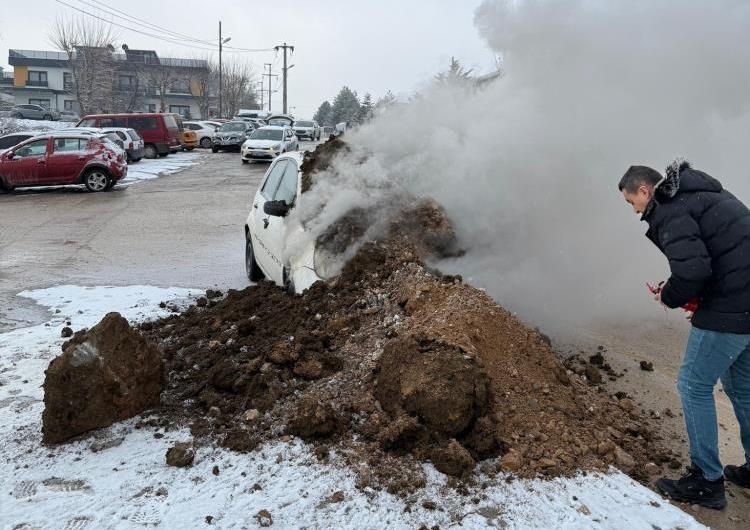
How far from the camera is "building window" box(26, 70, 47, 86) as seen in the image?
6881cm

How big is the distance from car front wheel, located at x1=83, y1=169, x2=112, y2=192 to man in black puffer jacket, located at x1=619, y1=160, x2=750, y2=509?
16.5 m

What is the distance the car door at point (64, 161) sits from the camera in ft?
53.6

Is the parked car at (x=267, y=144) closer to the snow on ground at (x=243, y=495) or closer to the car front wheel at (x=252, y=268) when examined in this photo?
the car front wheel at (x=252, y=268)

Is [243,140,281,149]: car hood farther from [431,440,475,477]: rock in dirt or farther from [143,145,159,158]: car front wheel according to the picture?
[431,440,475,477]: rock in dirt

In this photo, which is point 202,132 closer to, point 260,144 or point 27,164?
point 260,144

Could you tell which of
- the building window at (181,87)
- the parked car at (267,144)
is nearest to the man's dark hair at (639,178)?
the parked car at (267,144)

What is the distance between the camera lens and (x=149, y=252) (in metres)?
9.52

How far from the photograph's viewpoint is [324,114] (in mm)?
88312

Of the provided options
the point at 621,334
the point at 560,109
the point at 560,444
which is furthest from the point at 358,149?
the point at 560,444

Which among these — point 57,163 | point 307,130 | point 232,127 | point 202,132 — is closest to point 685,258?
point 57,163

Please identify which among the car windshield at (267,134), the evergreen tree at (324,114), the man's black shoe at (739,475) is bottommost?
the man's black shoe at (739,475)

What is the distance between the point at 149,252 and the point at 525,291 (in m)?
6.16

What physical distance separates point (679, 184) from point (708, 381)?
3.31 ft

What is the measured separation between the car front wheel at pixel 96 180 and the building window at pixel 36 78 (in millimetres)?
62803
